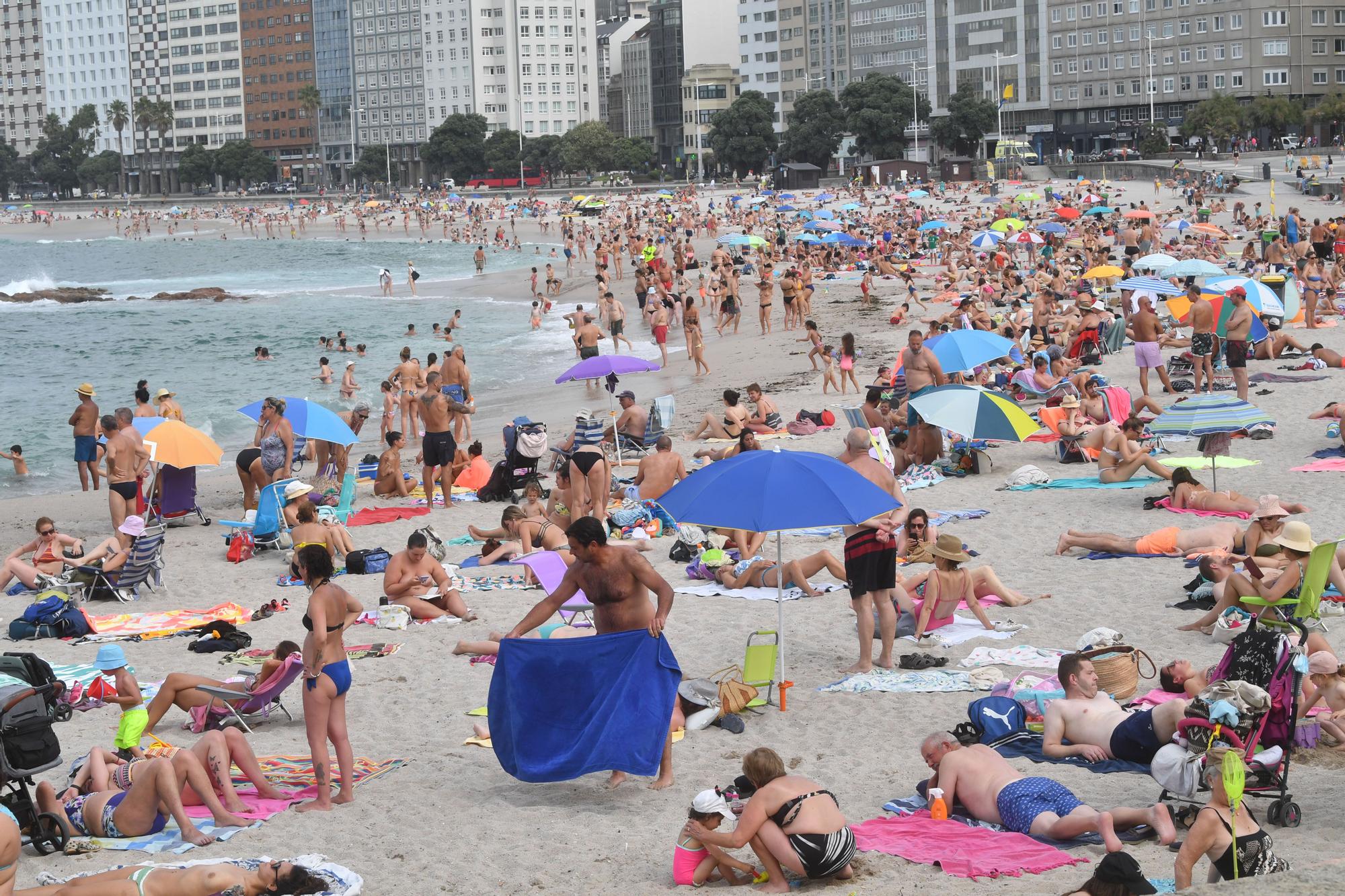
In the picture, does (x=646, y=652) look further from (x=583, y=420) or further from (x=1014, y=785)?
(x=583, y=420)

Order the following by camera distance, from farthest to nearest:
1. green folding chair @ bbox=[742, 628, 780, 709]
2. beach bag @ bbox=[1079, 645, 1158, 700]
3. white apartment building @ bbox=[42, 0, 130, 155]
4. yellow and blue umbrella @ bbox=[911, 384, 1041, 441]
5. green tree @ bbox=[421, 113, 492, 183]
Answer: white apartment building @ bbox=[42, 0, 130, 155] → green tree @ bbox=[421, 113, 492, 183] → yellow and blue umbrella @ bbox=[911, 384, 1041, 441] → green folding chair @ bbox=[742, 628, 780, 709] → beach bag @ bbox=[1079, 645, 1158, 700]

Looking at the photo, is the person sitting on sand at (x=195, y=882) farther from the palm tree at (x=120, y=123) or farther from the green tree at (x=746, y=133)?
the palm tree at (x=120, y=123)

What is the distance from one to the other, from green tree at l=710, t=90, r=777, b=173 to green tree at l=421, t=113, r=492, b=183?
22.2 metres

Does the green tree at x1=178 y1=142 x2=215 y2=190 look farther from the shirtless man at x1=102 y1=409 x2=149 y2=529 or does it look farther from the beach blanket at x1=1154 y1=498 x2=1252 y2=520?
the beach blanket at x1=1154 y1=498 x2=1252 y2=520

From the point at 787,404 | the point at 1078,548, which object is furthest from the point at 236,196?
the point at 1078,548

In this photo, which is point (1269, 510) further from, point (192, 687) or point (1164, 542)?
point (192, 687)

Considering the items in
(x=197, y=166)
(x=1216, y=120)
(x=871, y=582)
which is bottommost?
(x=871, y=582)

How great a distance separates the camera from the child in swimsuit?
5578 millimetres

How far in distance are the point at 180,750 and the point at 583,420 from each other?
26.0 feet

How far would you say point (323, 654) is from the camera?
6305mm

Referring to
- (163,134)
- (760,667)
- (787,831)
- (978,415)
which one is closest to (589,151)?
(163,134)

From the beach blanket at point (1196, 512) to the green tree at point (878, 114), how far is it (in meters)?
78.2

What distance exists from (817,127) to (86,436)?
77.9 metres

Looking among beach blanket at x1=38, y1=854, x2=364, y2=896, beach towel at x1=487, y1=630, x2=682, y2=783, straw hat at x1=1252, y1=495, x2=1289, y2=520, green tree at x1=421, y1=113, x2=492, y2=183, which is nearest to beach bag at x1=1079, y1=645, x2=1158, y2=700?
straw hat at x1=1252, y1=495, x2=1289, y2=520
